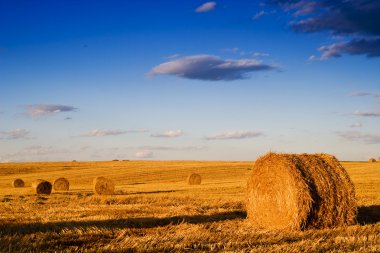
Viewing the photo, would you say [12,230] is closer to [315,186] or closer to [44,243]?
[44,243]

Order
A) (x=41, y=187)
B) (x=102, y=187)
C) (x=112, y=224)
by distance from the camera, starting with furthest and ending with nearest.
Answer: (x=41, y=187), (x=102, y=187), (x=112, y=224)

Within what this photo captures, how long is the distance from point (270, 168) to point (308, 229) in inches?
80.4

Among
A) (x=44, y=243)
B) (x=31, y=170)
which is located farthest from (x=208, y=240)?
(x=31, y=170)

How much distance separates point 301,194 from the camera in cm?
1100

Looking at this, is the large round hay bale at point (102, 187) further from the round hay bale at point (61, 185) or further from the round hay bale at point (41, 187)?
the round hay bale at point (61, 185)

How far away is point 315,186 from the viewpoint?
37.2 feet

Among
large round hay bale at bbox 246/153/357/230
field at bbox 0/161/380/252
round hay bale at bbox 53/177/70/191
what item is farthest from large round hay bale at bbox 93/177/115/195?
large round hay bale at bbox 246/153/357/230

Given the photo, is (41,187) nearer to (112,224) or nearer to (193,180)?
(193,180)

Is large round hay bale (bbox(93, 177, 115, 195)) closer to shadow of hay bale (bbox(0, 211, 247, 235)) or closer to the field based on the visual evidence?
the field

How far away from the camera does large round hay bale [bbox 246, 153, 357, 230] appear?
36.0ft

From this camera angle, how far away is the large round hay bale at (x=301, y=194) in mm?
10977

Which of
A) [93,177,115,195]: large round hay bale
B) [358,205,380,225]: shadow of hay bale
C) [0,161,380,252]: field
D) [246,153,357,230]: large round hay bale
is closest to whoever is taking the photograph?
[0,161,380,252]: field

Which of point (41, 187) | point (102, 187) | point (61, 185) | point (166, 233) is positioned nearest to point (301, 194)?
point (166, 233)

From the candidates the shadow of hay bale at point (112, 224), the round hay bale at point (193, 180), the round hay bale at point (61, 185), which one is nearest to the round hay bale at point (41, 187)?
the round hay bale at point (61, 185)
